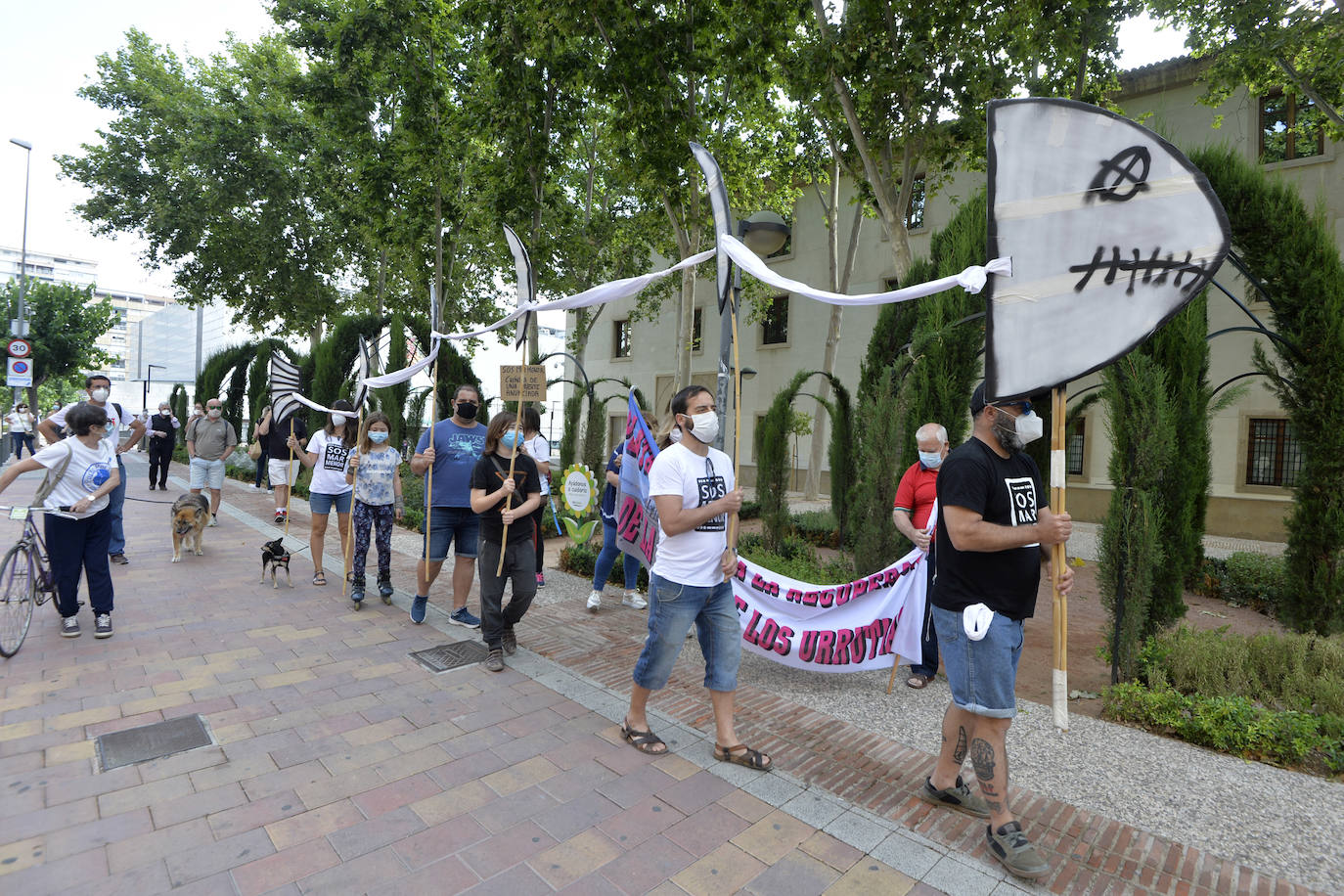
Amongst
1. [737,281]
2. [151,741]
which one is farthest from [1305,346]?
[151,741]

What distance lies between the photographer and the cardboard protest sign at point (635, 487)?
20.2ft

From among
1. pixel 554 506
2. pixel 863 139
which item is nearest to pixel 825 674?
pixel 554 506

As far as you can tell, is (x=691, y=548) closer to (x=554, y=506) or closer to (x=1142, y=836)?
(x=1142, y=836)

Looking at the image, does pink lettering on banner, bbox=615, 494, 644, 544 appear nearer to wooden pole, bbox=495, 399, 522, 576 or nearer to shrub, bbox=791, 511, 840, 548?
wooden pole, bbox=495, 399, 522, 576

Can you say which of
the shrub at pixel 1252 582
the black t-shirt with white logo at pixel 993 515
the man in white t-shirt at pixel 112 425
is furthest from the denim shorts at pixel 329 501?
the shrub at pixel 1252 582

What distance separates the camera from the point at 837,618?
189 inches

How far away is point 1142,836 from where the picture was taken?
3096mm

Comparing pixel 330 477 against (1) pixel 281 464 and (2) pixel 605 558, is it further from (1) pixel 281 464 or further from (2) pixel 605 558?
(1) pixel 281 464

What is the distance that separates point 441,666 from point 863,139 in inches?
366

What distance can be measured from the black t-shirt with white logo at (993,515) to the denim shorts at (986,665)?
7 centimetres

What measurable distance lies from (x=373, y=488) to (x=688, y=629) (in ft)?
13.7

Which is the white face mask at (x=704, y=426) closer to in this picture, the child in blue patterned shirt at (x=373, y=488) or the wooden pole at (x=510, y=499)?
the wooden pole at (x=510, y=499)

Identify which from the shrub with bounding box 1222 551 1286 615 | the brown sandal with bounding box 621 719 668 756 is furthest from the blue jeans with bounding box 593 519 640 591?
the shrub with bounding box 1222 551 1286 615

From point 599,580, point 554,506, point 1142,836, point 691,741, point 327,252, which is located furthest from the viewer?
point 327,252
